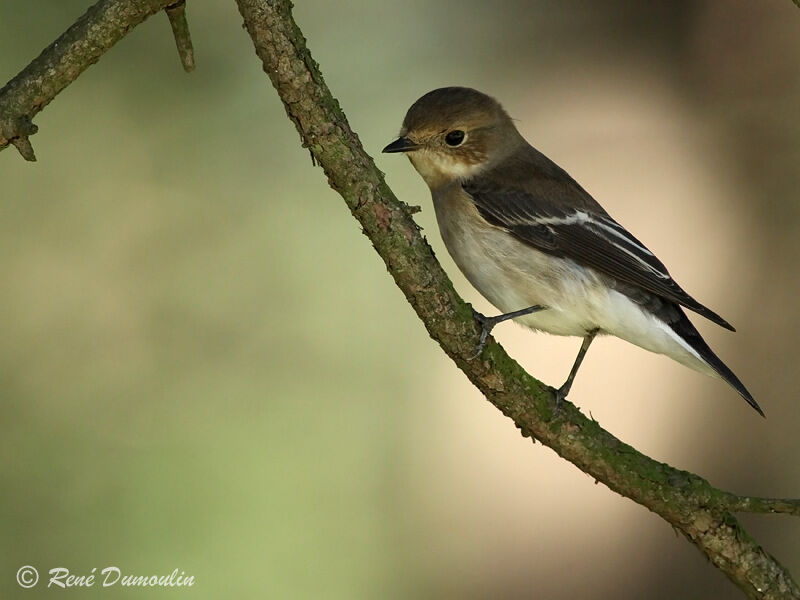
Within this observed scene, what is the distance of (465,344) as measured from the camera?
3.06 meters

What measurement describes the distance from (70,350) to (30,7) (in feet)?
7.59

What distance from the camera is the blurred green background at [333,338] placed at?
628 centimetres

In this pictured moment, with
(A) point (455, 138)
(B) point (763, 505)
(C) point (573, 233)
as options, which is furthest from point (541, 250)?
(B) point (763, 505)

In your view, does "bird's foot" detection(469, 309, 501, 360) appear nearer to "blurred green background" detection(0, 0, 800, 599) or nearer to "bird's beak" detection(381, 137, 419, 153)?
"bird's beak" detection(381, 137, 419, 153)

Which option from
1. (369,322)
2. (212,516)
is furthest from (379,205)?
(369,322)

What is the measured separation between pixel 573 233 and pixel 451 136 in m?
0.69

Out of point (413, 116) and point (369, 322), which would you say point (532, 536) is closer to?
point (369, 322)

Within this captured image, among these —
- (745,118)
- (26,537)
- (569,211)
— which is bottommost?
(26,537)

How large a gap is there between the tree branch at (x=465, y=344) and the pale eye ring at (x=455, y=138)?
1507mm

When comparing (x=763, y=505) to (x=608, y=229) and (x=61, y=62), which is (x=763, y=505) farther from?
(x=61, y=62)

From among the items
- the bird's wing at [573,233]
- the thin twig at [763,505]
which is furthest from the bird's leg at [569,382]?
the thin twig at [763,505]

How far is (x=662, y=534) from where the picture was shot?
6.50 metres

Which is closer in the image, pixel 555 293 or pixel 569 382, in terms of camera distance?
pixel 569 382

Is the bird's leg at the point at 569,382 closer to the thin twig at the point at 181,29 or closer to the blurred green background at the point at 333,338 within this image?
the thin twig at the point at 181,29
